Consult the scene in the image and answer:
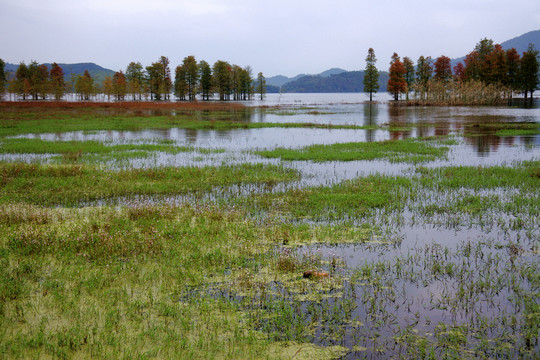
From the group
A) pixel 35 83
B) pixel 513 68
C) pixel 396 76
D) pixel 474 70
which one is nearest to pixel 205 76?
pixel 35 83

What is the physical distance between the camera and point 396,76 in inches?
4498

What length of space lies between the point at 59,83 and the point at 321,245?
139 meters

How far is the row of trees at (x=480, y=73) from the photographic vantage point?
87562 mm

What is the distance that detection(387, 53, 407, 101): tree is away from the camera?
11211 cm

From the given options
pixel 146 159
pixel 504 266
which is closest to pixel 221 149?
pixel 146 159

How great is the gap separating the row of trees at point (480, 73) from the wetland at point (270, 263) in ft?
251

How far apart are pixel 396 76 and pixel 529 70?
32537 millimetres

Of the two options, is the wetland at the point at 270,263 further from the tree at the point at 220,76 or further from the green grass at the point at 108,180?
the tree at the point at 220,76

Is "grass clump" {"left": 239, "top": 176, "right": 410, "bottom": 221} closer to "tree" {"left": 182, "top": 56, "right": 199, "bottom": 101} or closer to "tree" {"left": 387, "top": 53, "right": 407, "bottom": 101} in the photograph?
"tree" {"left": 387, "top": 53, "right": 407, "bottom": 101}

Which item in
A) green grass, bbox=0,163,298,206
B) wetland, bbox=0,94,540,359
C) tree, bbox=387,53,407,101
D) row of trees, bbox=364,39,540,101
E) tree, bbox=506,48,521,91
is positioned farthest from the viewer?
tree, bbox=387,53,407,101

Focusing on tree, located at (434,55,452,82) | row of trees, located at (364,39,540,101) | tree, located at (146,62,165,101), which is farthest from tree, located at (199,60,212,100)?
tree, located at (434,55,452,82)

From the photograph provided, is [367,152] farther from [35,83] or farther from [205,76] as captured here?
[35,83]

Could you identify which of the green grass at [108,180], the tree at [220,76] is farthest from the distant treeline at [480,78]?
the green grass at [108,180]

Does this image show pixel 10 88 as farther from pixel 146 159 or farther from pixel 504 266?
pixel 504 266
